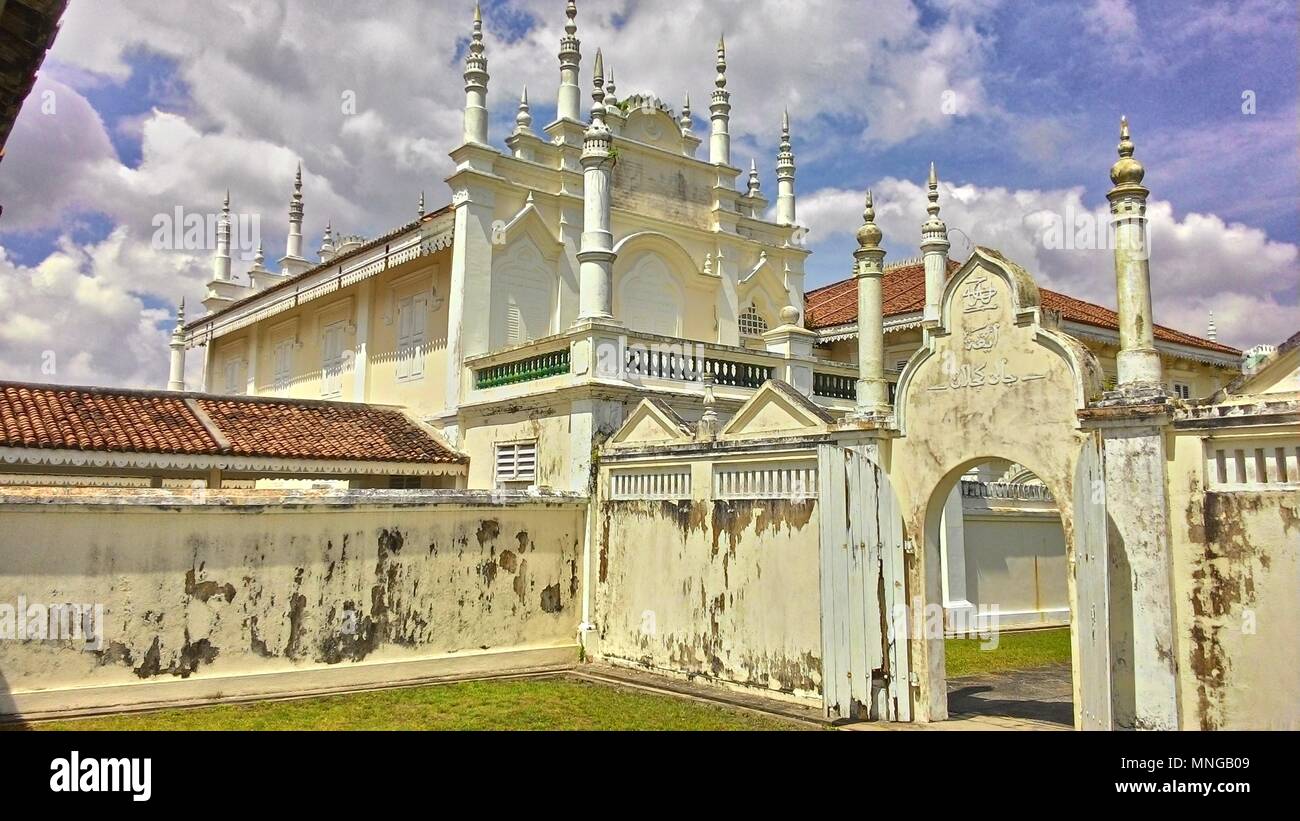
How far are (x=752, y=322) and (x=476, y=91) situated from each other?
715cm

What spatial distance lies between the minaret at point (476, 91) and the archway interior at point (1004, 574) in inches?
387

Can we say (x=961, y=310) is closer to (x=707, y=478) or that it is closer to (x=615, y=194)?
(x=707, y=478)

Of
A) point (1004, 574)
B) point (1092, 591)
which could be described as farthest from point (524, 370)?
point (1004, 574)

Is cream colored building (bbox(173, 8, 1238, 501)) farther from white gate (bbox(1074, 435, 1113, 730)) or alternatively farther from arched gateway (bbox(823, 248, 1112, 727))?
white gate (bbox(1074, 435, 1113, 730))

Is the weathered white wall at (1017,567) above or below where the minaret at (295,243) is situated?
below

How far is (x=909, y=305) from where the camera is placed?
68.0 feet

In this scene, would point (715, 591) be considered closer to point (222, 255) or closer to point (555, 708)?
point (555, 708)

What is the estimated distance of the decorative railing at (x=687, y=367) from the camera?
13.6 m

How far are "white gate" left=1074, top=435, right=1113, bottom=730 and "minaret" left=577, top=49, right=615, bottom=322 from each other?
23.8 feet

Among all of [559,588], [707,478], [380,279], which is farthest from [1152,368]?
[380,279]

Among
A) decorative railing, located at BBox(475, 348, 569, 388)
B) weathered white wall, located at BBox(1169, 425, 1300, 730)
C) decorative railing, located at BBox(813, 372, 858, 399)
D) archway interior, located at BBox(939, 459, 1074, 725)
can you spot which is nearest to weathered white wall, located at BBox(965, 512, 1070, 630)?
archway interior, located at BBox(939, 459, 1074, 725)

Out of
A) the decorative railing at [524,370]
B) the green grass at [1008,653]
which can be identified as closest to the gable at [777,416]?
the decorative railing at [524,370]

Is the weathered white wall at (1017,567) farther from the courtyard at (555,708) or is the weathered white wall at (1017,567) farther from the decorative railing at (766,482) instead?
the decorative railing at (766,482)

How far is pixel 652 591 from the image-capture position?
1212 centimetres
